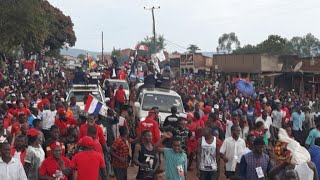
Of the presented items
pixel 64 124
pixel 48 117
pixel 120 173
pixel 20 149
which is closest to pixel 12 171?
pixel 20 149

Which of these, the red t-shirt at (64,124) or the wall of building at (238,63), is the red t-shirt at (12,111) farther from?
the wall of building at (238,63)

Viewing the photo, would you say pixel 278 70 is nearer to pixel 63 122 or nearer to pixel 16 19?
pixel 16 19

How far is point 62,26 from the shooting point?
230 ft

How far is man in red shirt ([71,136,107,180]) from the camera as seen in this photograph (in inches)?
326

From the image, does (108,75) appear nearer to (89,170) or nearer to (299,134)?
(299,134)

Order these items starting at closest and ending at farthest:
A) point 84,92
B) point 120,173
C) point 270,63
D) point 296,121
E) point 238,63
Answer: point 120,173 → point 296,121 → point 84,92 → point 270,63 → point 238,63

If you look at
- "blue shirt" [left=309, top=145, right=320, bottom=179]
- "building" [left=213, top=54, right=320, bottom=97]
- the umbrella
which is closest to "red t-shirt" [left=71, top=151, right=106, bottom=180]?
"blue shirt" [left=309, top=145, right=320, bottom=179]

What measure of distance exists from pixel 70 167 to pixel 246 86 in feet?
52.2

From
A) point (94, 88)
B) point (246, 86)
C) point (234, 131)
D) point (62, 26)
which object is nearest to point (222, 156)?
point (234, 131)

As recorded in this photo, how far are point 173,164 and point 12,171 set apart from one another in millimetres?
2366

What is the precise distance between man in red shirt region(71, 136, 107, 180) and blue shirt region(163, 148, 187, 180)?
1.05 m

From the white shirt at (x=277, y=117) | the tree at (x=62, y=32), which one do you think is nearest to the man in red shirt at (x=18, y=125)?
the white shirt at (x=277, y=117)

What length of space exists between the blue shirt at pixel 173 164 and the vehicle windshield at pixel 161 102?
9029 millimetres

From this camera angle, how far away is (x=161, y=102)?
18.2 metres
